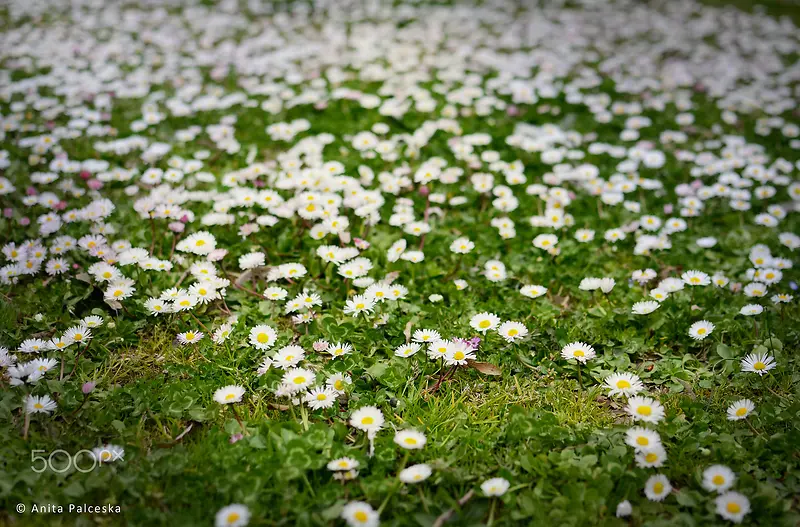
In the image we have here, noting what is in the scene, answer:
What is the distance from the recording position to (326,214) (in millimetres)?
3021

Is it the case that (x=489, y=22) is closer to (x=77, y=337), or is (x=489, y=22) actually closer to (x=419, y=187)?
(x=419, y=187)

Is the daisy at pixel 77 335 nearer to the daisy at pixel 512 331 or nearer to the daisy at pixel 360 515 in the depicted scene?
the daisy at pixel 360 515

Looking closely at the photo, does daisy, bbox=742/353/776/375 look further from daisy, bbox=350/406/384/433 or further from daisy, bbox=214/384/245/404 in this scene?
daisy, bbox=214/384/245/404

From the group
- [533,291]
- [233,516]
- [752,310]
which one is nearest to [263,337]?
[233,516]

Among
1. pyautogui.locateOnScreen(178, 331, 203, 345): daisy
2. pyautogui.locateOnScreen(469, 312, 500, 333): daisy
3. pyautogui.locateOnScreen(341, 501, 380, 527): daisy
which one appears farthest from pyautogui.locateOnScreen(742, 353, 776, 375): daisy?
pyautogui.locateOnScreen(178, 331, 203, 345): daisy

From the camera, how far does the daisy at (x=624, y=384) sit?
2084mm

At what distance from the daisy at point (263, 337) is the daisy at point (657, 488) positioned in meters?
1.46

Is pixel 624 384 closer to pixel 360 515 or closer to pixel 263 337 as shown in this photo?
pixel 360 515

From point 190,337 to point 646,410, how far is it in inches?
69.6

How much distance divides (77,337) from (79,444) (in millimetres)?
532

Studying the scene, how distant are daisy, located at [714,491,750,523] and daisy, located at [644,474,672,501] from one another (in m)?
0.14

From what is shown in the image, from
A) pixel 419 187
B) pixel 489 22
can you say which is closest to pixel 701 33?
pixel 489 22

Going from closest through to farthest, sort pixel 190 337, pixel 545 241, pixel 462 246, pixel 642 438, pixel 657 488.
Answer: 1. pixel 657 488
2. pixel 642 438
3. pixel 190 337
4. pixel 462 246
5. pixel 545 241

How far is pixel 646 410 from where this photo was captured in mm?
1978
